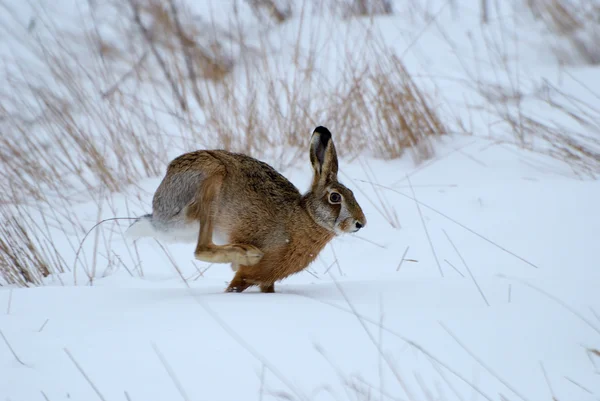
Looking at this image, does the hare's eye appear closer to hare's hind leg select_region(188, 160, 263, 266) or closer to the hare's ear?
the hare's ear

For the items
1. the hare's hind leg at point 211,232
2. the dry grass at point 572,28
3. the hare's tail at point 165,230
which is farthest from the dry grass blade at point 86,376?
the dry grass at point 572,28

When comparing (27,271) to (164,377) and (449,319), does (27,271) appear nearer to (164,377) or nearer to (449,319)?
(164,377)

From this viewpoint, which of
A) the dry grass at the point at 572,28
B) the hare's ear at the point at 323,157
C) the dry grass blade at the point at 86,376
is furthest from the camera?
the dry grass at the point at 572,28

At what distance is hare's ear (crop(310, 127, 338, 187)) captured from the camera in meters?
4.01

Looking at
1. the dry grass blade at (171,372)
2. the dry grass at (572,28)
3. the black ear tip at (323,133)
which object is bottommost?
the dry grass at (572,28)

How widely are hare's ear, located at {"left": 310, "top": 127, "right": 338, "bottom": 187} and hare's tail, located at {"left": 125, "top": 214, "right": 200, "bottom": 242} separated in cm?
69

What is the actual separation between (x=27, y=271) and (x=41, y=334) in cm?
179

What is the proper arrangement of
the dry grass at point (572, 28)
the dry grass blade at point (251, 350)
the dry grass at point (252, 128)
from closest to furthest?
1. the dry grass blade at point (251, 350)
2. the dry grass at point (252, 128)
3. the dry grass at point (572, 28)

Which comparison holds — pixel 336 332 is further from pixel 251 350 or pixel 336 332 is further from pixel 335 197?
pixel 335 197

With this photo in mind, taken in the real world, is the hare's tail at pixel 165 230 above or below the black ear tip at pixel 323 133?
below

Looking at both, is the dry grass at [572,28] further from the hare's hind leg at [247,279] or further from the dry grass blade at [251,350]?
the dry grass blade at [251,350]

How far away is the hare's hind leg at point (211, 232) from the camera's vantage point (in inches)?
153

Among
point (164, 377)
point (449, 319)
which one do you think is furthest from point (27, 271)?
point (449, 319)

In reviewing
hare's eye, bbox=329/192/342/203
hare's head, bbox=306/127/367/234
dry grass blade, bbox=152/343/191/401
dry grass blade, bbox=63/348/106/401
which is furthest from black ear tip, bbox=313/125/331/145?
dry grass blade, bbox=63/348/106/401
